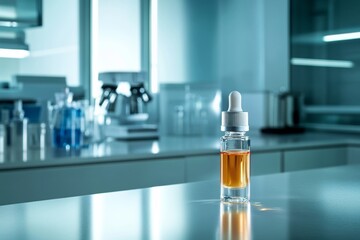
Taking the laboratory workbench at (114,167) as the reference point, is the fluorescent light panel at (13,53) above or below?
above

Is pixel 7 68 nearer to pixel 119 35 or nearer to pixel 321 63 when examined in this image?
pixel 119 35

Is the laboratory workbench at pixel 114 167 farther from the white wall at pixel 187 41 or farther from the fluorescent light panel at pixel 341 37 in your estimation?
the fluorescent light panel at pixel 341 37

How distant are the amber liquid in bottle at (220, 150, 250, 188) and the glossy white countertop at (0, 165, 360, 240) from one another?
0.04 meters

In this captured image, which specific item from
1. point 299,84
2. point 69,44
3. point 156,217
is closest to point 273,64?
point 299,84

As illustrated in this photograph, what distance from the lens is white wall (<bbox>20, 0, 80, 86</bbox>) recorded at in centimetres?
253

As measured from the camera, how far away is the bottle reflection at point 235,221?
24.1 inches

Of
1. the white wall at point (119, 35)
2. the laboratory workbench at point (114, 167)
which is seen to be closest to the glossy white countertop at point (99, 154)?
the laboratory workbench at point (114, 167)

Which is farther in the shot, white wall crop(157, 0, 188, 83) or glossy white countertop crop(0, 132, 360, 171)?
white wall crop(157, 0, 188, 83)

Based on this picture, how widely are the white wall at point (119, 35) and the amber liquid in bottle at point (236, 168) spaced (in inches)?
83.4

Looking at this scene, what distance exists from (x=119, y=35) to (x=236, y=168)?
→ 2284 mm

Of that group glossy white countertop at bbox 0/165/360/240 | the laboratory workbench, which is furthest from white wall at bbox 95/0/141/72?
glossy white countertop at bbox 0/165/360/240

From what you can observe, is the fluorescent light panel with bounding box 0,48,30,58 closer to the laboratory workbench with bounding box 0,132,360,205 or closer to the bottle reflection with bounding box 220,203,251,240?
the laboratory workbench with bounding box 0,132,360,205

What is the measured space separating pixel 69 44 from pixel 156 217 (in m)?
2.14

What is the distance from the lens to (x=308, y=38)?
3.35m
